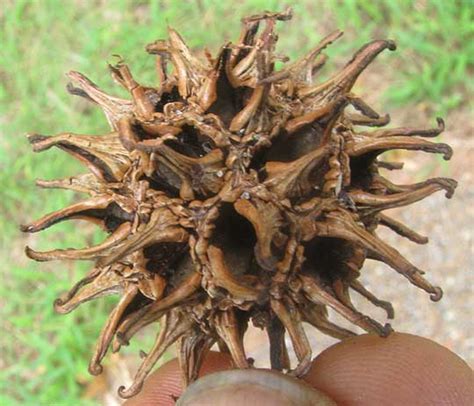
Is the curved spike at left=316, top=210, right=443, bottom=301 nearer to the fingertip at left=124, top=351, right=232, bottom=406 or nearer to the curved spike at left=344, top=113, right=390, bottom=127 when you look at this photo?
the curved spike at left=344, top=113, right=390, bottom=127

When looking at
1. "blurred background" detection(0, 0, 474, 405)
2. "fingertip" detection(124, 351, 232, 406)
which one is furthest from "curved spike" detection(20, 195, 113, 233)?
"blurred background" detection(0, 0, 474, 405)

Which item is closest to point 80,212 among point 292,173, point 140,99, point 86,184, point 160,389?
point 86,184

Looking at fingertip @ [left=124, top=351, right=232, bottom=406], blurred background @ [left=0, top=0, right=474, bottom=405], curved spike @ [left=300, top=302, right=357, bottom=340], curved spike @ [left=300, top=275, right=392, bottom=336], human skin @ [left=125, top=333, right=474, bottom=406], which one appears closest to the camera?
curved spike @ [left=300, top=275, right=392, bottom=336]

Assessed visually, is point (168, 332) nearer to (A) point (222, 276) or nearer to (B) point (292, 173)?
(A) point (222, 276)

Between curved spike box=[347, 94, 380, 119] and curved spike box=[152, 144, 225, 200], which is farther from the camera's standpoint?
curved spike box=[347, 94, 380, 119]

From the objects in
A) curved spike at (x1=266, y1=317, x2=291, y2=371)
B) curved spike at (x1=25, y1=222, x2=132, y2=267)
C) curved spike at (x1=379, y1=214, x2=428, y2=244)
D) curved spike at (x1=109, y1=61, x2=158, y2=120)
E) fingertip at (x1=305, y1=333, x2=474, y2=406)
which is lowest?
fingertip at (x1=305, y1=333, x2=474, y2=406)

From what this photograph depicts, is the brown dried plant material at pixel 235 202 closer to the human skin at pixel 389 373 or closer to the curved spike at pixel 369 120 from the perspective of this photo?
the curved spike at pixel 369 120

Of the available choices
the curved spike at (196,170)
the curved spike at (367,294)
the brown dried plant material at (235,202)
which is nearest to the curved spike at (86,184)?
the brown dried plant material at (235,202)
